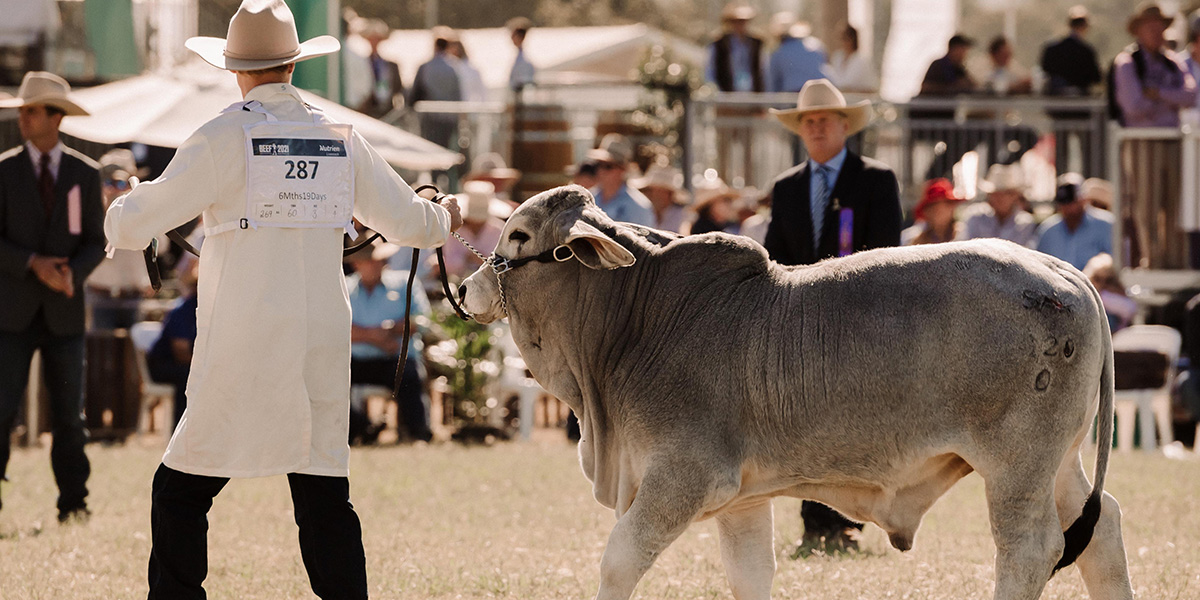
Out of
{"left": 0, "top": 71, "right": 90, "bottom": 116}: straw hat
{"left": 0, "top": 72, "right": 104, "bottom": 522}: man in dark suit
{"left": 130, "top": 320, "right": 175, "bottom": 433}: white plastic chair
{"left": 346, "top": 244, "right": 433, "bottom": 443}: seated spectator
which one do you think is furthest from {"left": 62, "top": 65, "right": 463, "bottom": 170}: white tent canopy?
{"left": 0, "top": 72, "right": 104, "bottom": 522}: man in dark suit

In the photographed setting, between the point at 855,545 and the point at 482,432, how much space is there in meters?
5.70

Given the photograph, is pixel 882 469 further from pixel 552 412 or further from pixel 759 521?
pixel 552 412

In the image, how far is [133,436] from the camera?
1326cm

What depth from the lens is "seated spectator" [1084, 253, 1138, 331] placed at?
1270 centimetres

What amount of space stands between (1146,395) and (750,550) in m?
7.76

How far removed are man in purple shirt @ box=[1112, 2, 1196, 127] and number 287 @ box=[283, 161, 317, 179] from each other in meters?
10.6

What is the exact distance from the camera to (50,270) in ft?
28.0

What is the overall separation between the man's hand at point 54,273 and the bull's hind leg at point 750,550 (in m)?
4.54

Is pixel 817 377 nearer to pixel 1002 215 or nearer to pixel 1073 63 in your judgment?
pixel 1002 215

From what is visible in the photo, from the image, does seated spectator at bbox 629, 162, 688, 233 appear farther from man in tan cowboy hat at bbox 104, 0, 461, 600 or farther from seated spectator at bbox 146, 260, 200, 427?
man in tan cowboy hat at bbox 104, 0, 461, 600

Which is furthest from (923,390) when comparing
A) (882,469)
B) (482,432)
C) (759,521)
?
(482,432)

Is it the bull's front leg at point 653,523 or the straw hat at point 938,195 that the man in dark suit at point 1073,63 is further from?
the bull's front leg at point 653,523

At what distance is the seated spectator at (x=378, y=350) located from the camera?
12.8 metres

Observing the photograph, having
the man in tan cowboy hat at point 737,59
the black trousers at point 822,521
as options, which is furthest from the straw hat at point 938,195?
the black trousers at point 822,521
